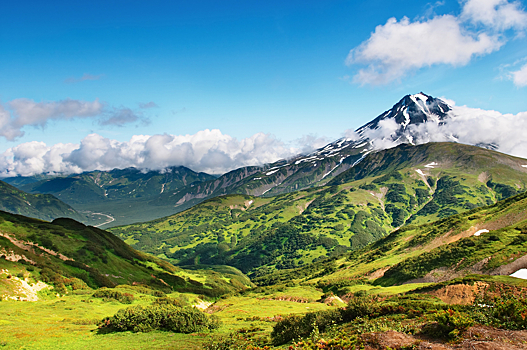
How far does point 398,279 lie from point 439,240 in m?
39.3

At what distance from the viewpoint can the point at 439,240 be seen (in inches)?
4619

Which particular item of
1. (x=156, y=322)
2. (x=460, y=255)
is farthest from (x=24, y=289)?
(x=460, y=255)

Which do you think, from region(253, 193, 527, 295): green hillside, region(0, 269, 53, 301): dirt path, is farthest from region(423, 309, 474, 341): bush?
region(0, 269, 53, 301): dirt path

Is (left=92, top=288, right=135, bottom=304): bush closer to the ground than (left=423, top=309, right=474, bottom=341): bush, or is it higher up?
closer to the ground

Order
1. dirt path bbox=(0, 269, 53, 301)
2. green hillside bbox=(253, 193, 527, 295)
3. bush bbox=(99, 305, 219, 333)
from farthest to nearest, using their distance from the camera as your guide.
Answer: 1. green hillside bbox=(253, 193, 527, 295)
2. dirt path bbox=(0, 269, 53, 301)
3. bush bbox=(99, 305, 219, 333)

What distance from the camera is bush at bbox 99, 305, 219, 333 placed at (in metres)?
43.8

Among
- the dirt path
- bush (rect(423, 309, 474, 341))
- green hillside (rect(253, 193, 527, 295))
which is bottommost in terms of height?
green hillside (rect(253, 193, 527, 295))

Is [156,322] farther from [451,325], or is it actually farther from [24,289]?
[24,289]

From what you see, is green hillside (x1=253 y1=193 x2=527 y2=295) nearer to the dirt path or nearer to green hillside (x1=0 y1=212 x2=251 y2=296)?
green hillside (x1=0 y1=212 x2=251 y2=296)

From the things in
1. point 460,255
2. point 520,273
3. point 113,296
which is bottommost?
point 460,255

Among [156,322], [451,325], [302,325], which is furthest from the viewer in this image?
[156,322]

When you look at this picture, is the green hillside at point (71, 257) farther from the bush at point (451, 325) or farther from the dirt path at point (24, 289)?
the bush at point (451, 325)

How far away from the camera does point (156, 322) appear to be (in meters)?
44.8

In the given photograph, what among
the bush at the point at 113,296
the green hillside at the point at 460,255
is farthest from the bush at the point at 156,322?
the green hillside at the point at 460,255
